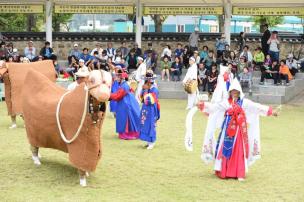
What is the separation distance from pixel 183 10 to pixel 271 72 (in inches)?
178

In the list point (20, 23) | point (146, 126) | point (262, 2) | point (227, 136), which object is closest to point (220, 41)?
point (262, 2)

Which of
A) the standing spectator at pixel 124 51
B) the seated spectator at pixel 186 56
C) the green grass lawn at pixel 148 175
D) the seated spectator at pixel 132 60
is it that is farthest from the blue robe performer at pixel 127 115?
the seated spectator at pixel 186 56

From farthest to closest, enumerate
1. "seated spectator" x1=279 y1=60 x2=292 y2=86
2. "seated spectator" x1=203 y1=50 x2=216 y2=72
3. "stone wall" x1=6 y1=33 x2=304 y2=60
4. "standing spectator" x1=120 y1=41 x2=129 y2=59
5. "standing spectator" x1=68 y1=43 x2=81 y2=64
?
"stone wall" x1=6 y1=33 x2=304 y2=60
"standing spectator" x1=120 y1=41 x2=129 y2=59
"standing spectator" x1=68 y1=43 x2=81 y2=64
"seated spectator" x1=203 y1=50 x2=216 y2=72
"seated spectator" x1=279 y1=60 x2=292 y2=86

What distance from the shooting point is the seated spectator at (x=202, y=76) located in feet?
65.4

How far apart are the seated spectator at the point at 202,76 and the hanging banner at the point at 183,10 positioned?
10.3 ft

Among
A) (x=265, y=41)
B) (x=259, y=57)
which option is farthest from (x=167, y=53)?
(x=265, y=41)

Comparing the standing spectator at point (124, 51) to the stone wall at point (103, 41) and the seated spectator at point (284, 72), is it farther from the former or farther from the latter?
the seated spectator at point (284, 72)

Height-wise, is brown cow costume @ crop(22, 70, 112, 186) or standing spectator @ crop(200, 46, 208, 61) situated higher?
standing spectator @ crop(200, 46, 208, 61)

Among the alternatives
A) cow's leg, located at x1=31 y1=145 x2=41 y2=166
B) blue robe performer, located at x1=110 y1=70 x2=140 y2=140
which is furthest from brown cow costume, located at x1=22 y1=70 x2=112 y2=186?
blue robe performer, located at x1=110 y1=70 x2=140 y2=140

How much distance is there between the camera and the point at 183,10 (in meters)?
22.7

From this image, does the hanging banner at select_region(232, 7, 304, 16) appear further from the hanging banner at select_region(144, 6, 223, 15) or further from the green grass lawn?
the green grass lawn

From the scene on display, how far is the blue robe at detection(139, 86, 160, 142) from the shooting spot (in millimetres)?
11211

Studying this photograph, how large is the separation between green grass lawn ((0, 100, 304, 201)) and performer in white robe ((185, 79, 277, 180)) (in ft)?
0.81

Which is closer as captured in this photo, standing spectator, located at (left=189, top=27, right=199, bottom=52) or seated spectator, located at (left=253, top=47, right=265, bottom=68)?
seated spectator, located at (left=253, top=47, right=265, bottom=68)
